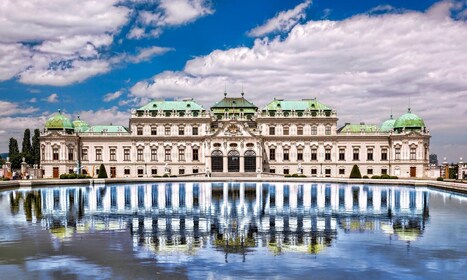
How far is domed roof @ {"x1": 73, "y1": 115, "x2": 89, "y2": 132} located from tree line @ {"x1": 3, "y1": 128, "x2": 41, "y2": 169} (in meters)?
10.9

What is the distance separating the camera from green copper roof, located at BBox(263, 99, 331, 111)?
102 metres

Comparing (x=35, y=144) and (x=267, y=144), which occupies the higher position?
(x=35, y=144)

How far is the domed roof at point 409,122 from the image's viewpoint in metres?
101

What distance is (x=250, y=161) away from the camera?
9706cm

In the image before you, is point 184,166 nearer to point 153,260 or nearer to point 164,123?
point 164,123

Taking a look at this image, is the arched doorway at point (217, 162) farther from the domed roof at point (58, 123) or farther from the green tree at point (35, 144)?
the green tree at point (35, 144)

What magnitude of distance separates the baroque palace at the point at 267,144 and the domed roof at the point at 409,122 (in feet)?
0.44

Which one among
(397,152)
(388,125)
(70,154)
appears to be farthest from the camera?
(388,125)

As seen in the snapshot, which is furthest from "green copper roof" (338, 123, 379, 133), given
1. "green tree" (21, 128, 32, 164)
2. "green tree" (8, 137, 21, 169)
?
"green tree" (8, 137, 21, 169)

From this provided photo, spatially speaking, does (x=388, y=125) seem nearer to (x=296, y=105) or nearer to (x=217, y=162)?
(x=296, y=105)

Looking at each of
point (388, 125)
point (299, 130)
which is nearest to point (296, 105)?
point (299, 130)

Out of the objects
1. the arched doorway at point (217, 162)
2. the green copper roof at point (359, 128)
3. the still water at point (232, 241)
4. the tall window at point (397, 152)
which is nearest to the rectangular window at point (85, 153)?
the arched doorway at point (217, 162)

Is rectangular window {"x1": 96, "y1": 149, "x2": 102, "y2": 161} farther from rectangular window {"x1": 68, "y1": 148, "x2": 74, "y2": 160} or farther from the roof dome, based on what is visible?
the roof dome

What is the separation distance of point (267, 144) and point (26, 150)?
6050 centimetres
